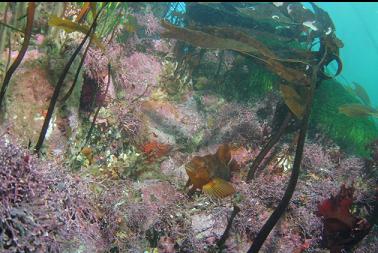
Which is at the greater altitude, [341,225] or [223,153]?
[223,153]

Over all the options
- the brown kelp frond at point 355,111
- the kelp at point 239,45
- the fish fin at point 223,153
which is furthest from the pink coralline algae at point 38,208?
the brown kelp frond at point 355,111

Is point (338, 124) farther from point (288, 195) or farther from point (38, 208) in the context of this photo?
point (38, 208)

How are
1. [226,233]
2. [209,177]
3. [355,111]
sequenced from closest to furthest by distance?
[226,233], [209,177], [355,111]

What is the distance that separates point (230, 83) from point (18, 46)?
14.1 ft

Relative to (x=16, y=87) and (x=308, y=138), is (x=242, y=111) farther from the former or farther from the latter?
(x=16, y=87)

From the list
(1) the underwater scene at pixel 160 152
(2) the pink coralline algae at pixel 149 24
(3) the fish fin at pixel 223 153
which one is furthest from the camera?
(2) the pink coralline algae at pixel 149 24

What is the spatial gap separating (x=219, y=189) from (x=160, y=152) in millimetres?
1245

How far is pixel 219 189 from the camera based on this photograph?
154 inches

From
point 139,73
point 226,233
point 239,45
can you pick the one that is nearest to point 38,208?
point 226,233

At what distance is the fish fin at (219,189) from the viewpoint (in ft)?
12.8

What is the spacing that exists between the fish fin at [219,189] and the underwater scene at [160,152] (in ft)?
0.04

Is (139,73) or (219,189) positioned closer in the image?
(219,189)

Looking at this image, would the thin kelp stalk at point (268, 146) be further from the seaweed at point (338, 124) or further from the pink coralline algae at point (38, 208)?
the seaweed at point (338, 124)

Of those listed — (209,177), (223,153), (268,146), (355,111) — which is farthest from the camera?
(355,111)
